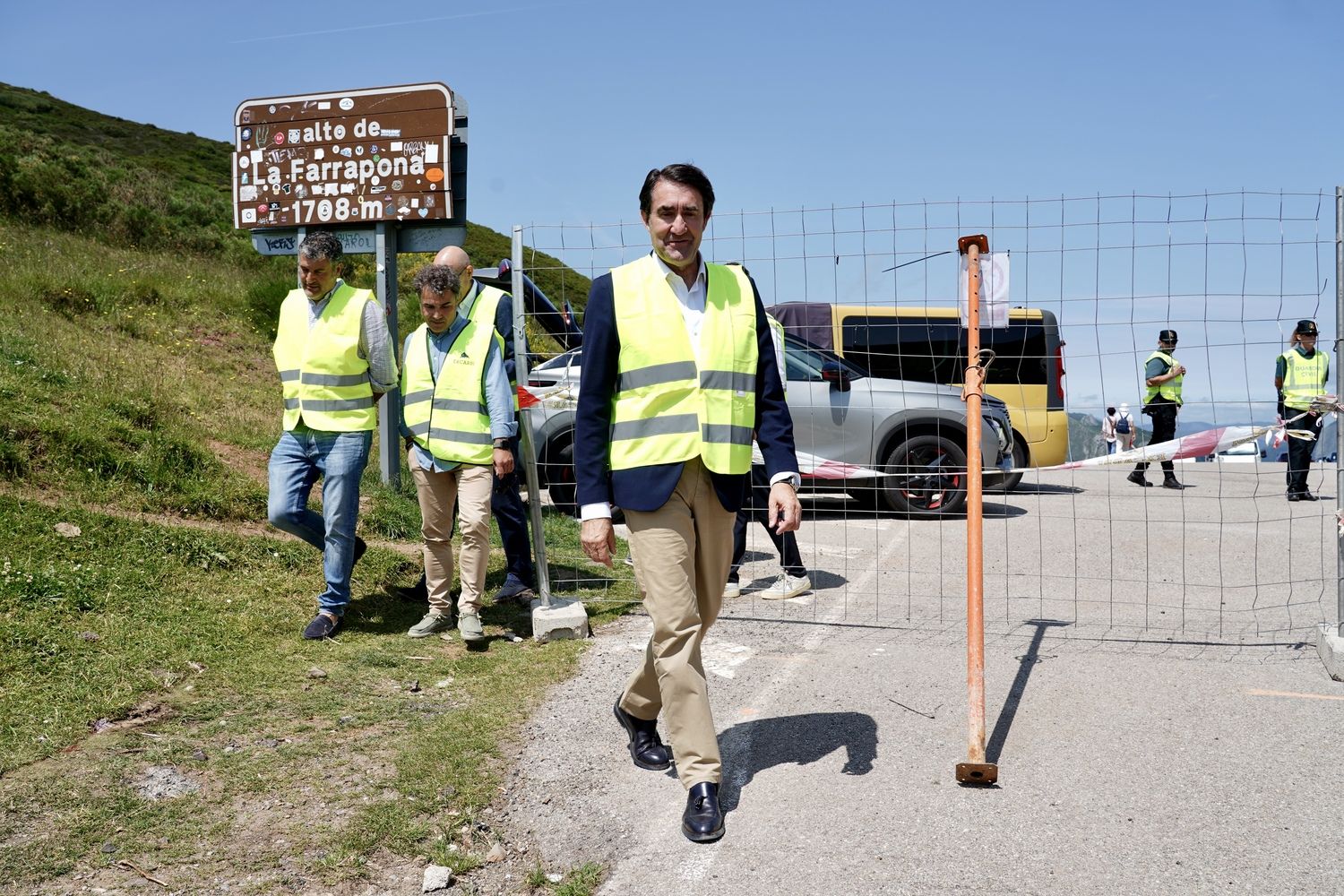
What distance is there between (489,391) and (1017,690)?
2.95 meters

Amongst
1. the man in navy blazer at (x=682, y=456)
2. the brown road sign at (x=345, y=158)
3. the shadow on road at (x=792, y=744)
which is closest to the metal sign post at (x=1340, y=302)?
the shadow on road at (x=792, y=744)

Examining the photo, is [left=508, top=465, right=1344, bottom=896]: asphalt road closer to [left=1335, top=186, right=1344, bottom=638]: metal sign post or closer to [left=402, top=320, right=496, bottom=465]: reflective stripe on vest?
[left=1335, top=186, right=1344, bottom=638]: metal sign post

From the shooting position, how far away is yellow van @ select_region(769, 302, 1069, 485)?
12.6 meters

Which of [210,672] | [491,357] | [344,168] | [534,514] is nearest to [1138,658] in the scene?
[534,514]

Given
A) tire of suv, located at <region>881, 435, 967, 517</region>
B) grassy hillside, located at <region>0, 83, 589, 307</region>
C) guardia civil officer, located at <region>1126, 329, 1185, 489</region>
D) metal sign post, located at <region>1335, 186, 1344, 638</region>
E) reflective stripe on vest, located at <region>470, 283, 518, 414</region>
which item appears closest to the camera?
metal sign post, located at <region>1335, 186, 1344, 638</region>

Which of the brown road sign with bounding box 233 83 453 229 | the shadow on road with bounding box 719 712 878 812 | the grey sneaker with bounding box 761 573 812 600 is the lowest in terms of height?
the shadow on road with bounding box 719 712 878 812

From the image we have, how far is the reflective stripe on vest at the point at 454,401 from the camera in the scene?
6.10 meters

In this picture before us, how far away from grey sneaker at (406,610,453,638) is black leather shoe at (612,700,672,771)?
2.11m

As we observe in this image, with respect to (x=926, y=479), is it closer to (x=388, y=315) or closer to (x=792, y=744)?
(x=388, y=315)

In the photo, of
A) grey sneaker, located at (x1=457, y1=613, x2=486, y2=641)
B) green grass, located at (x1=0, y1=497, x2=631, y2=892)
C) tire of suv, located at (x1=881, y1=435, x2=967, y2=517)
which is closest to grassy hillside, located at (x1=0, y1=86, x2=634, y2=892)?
green grass, located at (x1=0, y1=497, x2=631, y2=892)

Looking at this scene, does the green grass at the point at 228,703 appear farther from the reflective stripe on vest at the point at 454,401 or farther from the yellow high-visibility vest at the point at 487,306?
the yellow high-visibility vest at the point at 487,306

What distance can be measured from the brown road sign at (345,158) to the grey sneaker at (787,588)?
3803 mm

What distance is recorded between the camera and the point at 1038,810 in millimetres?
3824

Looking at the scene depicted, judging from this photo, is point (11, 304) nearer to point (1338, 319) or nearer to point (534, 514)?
point (534, 514)
